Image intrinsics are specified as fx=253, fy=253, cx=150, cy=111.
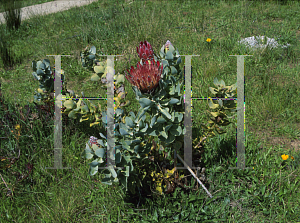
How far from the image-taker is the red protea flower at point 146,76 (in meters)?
1.20

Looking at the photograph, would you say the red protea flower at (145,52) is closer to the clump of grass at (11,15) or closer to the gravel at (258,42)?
the gravel at (258,42)

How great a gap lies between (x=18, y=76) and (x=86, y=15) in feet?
7.42

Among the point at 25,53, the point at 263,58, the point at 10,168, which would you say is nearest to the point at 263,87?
the point at 263,58

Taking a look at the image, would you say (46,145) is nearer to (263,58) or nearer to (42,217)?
(42,217)

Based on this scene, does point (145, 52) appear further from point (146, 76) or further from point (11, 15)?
point (11, 15)

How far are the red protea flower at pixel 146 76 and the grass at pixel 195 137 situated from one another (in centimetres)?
91

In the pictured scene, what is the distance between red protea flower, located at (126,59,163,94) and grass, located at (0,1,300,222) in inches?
35.7

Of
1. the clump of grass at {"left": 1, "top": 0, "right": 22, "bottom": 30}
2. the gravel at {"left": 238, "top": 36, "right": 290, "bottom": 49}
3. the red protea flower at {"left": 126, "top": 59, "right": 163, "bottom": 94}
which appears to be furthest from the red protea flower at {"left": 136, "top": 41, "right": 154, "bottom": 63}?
the clump of grass at {"left": 1, "top": 0, "right": 22, "bottom": 30}

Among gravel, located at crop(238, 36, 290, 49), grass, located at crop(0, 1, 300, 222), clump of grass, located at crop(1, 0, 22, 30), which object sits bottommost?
grass, located at crop(0, 1, 300, 222)

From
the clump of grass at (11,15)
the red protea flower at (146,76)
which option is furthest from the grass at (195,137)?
the clump of grass at (11,15)

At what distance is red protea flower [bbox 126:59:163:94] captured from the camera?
120 cm

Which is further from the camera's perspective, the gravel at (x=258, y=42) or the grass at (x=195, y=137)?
the gravel at (x=258, y=42)

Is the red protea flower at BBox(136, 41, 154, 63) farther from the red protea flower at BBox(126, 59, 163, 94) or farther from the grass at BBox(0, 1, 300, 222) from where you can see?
the grass at BBox(0, 1, 300, 222)

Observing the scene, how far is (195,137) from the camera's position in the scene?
7.22 feet
